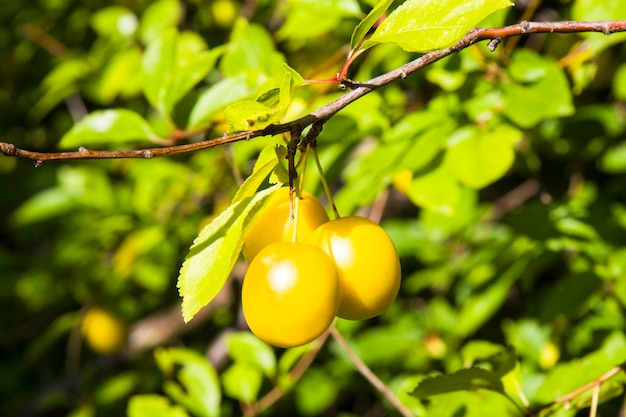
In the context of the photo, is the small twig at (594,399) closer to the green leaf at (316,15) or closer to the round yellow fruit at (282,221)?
the round yellow fruit at (282,221)

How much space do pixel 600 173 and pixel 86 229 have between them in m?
1.60

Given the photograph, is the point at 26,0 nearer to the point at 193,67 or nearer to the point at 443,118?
the point at 193,67

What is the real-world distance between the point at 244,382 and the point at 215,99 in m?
0.70

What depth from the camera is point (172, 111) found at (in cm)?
132

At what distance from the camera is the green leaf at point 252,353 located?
1635 millimetres

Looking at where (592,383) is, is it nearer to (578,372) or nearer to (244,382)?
(578,372)

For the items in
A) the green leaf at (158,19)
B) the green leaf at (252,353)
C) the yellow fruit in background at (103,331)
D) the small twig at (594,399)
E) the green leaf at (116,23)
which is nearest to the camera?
the small twig at (594,399)

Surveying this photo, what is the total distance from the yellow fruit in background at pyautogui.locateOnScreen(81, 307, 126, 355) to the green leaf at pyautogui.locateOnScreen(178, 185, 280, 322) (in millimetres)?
1952

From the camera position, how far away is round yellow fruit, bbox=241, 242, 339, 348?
0.74 meters

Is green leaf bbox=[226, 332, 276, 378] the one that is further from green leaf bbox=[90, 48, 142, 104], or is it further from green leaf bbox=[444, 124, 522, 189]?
green leaf bbox=[90, 48, 142, 104]

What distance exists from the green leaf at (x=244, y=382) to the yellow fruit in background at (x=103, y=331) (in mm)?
1057

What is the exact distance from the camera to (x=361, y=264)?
31.4 inches

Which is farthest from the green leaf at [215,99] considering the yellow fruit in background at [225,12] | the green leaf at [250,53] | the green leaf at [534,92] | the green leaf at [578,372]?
the yellow fruit in background at [225,12]

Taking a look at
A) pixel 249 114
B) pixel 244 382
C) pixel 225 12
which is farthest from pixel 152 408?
pixel 225 12
